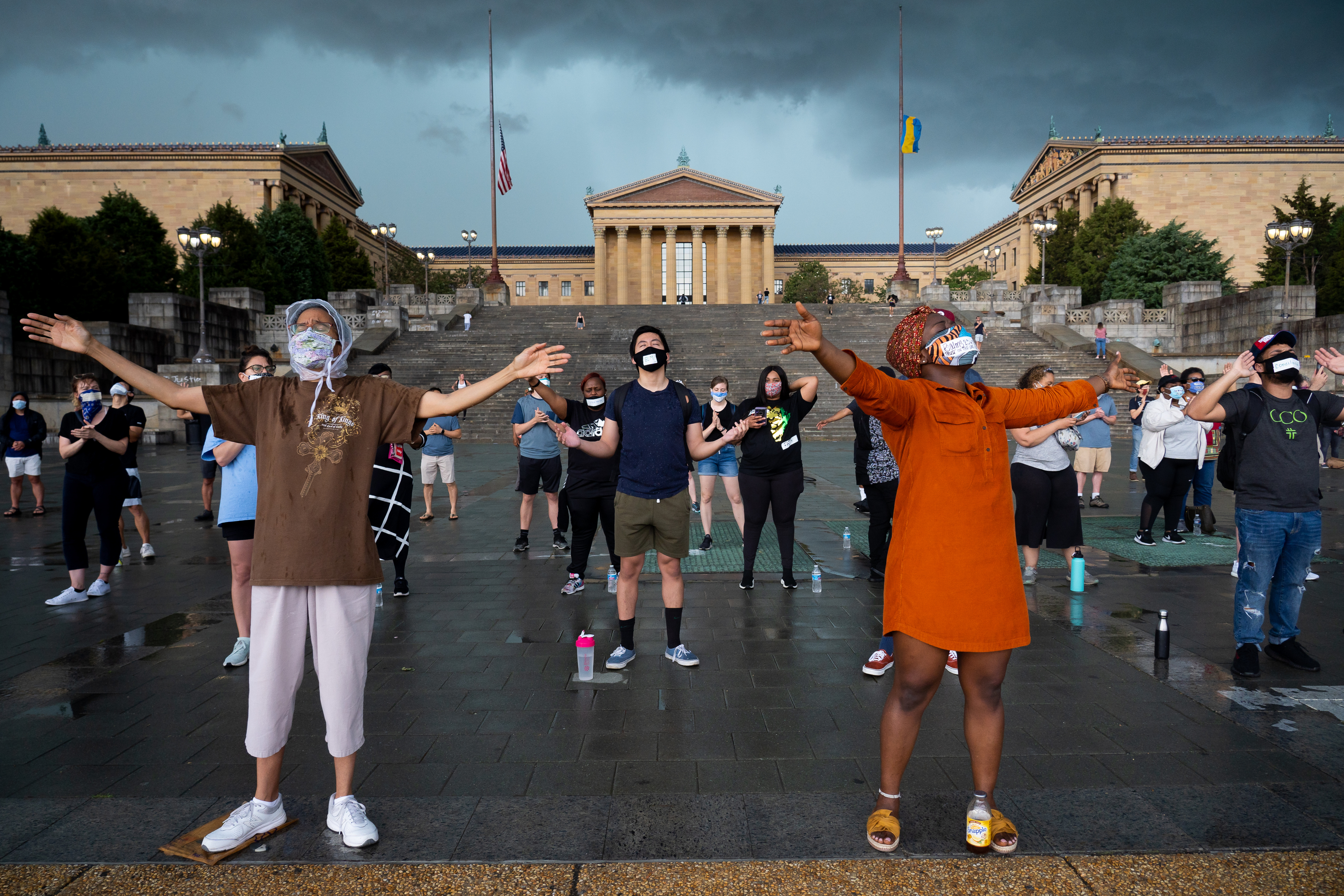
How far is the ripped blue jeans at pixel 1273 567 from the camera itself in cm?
496

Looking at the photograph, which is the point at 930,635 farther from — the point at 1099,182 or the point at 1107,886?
the point at 1099,182

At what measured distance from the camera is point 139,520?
338 inches

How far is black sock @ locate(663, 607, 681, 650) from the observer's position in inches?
207

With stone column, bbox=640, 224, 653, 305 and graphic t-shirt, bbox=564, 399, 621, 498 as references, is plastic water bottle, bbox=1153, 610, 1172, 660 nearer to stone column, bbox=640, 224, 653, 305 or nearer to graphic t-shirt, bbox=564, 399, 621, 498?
graphic t-shirt, bbox=564, 399, 621, 498

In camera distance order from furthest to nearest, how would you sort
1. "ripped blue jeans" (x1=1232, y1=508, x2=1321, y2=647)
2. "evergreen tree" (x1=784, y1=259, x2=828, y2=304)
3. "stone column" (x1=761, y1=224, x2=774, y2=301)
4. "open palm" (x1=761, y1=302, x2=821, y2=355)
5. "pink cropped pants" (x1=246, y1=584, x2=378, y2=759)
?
"stone column" (x1=761, y1=224, x2=774, y2=301) < "evergreen tree" (x1=784, y1=259, x2=828, y2=304) < "ripped blue jeans" (x1=1232, y1=508, x2=1321, y2=647) < "pink cropped pants" (x1=246, y1=584, x2=378, y2=759) < "open palm" (x1=761, y1=302, x2=821, y2=355)

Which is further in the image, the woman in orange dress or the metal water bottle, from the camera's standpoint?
the metal water bottle

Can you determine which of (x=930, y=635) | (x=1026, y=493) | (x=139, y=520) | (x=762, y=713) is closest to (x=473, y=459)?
(x=139, y=520)

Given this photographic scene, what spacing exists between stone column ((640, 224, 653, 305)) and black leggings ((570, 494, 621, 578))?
239 ft

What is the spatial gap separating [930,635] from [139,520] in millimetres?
8812

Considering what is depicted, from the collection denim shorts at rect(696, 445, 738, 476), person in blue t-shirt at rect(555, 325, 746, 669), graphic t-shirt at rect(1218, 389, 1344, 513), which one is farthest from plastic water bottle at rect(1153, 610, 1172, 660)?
denim shorts at rect(696, 445, 738, 476)

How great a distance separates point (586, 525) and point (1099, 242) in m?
56.7

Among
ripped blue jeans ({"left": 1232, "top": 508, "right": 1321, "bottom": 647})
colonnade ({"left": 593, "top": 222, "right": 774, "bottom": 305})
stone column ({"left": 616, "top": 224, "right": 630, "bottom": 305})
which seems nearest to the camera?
ripped blue jeans ({"left": 1232, "top": 508, "right": 1321, "bottom": 647})

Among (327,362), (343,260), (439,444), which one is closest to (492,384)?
(327,362)

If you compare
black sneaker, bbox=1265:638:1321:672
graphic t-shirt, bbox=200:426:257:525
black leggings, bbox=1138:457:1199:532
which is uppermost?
graphic t-shirt, bbox=200:426:257:525
